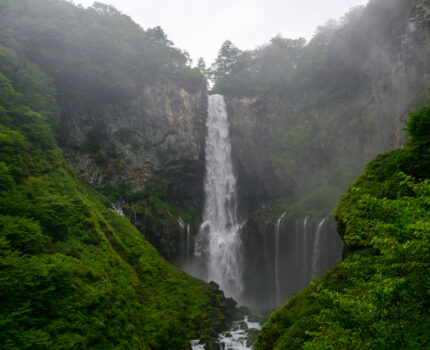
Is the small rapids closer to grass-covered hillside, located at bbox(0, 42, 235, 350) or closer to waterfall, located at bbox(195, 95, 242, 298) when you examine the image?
grass-covered hillside, located at bbox(0, 42, 235, 350)

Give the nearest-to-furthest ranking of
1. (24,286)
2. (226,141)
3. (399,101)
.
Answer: (24,286)
(399,101)
(226,141)

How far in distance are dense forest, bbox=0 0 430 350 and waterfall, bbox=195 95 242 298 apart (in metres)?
0.84

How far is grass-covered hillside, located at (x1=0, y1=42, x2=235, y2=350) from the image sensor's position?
24.4 ft

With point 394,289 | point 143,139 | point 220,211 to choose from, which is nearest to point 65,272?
point 394,289

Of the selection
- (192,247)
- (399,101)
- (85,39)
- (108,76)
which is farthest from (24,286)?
(399,101)

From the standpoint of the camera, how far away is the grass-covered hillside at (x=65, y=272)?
24.4 feet

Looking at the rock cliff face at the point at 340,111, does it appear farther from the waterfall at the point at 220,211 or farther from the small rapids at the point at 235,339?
the small rapids at the point at 235,339

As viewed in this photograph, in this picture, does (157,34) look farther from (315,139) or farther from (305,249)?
(305,249)

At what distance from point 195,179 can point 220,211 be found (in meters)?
4.77

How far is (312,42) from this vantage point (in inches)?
1464

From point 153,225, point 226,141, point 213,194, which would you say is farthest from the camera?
point 226,141

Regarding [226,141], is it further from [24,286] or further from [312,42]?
[24,286]

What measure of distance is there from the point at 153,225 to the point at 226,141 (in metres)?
14.5

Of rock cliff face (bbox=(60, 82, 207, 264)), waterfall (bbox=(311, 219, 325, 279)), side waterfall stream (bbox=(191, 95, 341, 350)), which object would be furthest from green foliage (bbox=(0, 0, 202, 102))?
waterfall (bbox=(311, 219, 325, 279))
